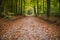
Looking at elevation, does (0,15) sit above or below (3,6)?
below

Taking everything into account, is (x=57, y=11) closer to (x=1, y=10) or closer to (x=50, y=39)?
(x=1, y=10)

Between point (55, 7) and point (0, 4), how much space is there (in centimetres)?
1099

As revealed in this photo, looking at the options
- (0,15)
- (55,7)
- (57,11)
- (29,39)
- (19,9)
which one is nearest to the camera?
(29,39)

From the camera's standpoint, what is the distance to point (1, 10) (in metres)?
20.5

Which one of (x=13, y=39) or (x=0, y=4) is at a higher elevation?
(x=0, y=4)

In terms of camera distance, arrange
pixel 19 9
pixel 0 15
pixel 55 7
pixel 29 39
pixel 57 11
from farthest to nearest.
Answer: pixel 19 9, pixel 55 7, pixel 57 11, pixel 0 15, pixel 29 39

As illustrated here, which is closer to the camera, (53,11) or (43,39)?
(43,39)

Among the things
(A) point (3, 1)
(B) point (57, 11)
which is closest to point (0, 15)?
(A) point (3, 1)

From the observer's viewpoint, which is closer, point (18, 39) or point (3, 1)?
point (18, 39)

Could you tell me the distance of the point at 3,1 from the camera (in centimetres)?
2062

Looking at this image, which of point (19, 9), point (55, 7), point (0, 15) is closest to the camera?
point (0, 15)

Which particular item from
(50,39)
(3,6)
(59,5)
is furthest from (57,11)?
(50,39)

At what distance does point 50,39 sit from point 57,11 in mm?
17878

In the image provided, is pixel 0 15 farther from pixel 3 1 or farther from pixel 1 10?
pixel 3 1
